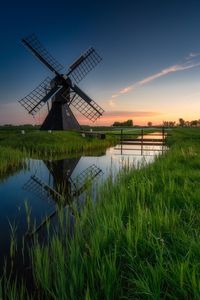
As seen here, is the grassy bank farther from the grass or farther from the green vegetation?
the green vegetation

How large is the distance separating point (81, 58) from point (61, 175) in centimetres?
2196

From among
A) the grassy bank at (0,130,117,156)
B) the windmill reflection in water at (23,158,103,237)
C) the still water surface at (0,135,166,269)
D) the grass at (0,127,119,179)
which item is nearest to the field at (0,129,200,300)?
the still water surface at (0,135,166,269)

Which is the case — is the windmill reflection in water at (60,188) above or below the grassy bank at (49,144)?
below

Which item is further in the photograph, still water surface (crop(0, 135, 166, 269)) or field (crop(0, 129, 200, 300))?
still water surface (crop(0, 135, 166, 269))

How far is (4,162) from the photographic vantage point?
578 inches

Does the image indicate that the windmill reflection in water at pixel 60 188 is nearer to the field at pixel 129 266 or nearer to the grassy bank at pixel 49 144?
the field at pixel 129 266

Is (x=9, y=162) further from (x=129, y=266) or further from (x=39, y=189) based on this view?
(x=129, y=266)

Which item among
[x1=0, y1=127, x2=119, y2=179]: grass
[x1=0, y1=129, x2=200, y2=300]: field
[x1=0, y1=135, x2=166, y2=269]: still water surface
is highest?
[x1=0, y1=127, x2=119, y2=179]: grass

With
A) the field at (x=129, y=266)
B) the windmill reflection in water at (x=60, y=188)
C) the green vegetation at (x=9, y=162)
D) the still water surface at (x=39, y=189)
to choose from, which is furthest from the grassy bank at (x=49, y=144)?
the field at (x=129, y=266)

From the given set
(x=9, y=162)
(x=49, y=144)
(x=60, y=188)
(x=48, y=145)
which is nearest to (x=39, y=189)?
(x=60, y=188)

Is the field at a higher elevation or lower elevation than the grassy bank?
lower

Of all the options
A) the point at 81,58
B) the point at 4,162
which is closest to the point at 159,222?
the point at 4,162

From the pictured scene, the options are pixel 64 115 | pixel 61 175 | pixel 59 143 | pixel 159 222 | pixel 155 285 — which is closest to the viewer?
pixel 155 285

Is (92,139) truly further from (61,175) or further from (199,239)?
(199,239)
